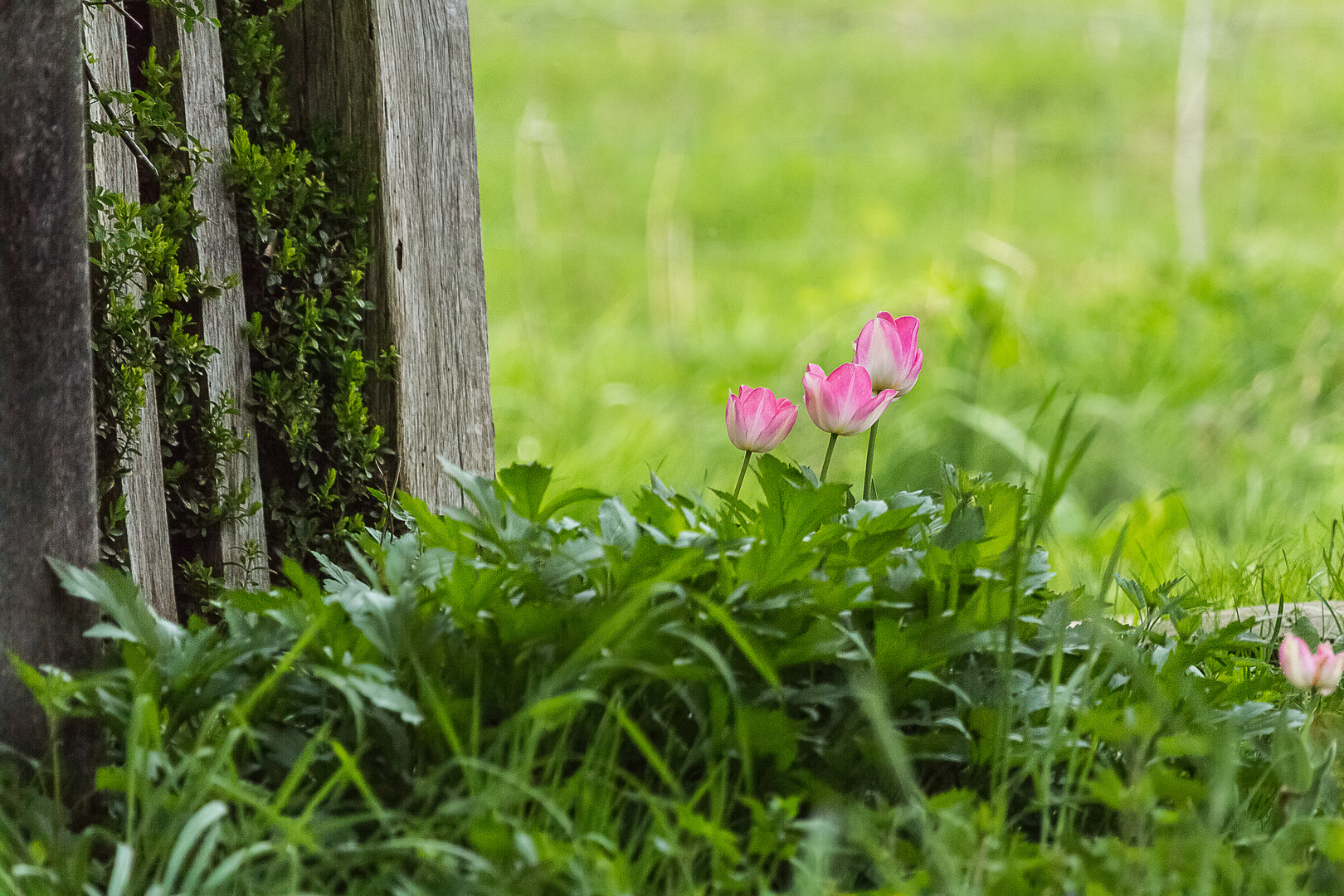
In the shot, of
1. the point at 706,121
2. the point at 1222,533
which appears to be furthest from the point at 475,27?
the point at 1222,533

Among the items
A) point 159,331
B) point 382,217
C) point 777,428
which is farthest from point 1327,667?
point 159,331

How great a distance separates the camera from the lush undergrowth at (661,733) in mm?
1185

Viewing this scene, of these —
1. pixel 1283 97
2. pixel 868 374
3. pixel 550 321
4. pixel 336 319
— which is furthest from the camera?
pixel 1283 97

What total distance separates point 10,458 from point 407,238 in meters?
0.79

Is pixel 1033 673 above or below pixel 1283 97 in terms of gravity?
below

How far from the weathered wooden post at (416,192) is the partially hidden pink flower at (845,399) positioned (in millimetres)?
709

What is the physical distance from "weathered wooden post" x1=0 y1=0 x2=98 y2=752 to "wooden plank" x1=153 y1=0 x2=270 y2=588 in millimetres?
381

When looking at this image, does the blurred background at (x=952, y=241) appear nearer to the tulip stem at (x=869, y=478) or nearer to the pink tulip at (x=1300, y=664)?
the tulip stem at (x=869, y=478)

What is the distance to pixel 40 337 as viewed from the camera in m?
1.33

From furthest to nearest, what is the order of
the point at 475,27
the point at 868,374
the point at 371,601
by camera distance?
the point at 475,27 → the point at 868,374 → the point at 371,601

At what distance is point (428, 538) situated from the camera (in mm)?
1511

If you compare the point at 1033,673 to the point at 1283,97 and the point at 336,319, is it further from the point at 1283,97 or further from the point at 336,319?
the point at 1283,97

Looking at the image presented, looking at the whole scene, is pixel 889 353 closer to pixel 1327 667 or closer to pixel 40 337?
pixel 1327 667

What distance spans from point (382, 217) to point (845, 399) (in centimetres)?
81
